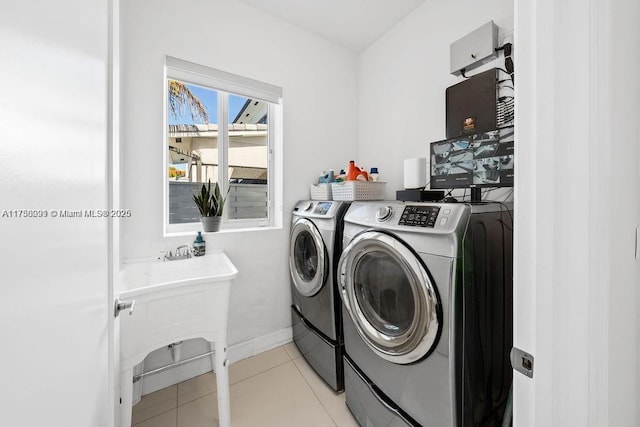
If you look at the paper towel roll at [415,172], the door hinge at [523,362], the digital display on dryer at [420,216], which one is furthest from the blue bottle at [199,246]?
the door hinge at [523,362]

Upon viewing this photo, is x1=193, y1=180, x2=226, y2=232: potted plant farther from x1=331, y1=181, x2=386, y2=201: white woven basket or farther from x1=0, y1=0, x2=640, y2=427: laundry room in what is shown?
x1=331, y1=181, x2=386, y2=201: white woven basket

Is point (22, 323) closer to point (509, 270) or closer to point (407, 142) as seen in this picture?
point (509, 270)

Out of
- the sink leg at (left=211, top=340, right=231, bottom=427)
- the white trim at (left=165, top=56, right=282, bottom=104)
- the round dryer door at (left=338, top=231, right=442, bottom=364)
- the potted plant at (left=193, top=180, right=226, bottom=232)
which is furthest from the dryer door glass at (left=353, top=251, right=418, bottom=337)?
the white trim at (left=165, top=56, right=282, bottom=104)

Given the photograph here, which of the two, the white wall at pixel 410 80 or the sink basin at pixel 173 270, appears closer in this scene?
the sink basin at pixel 173 270

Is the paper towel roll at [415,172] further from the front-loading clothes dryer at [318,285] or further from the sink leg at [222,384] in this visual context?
the sink leg at [222,384]

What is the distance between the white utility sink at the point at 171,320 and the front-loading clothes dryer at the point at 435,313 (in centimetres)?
72

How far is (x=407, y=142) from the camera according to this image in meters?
2.05

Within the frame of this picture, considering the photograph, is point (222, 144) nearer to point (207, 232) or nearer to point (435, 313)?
point (207, 232)

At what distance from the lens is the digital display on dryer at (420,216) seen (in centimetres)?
99

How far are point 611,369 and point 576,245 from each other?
0.28 metres

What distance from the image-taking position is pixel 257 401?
1525mm

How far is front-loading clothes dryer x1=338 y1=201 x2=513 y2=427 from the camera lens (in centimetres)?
91

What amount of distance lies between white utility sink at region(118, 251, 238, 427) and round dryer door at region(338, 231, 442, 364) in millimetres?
660

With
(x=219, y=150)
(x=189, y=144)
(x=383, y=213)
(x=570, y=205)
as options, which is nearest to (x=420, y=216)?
(x=383, y=213)
